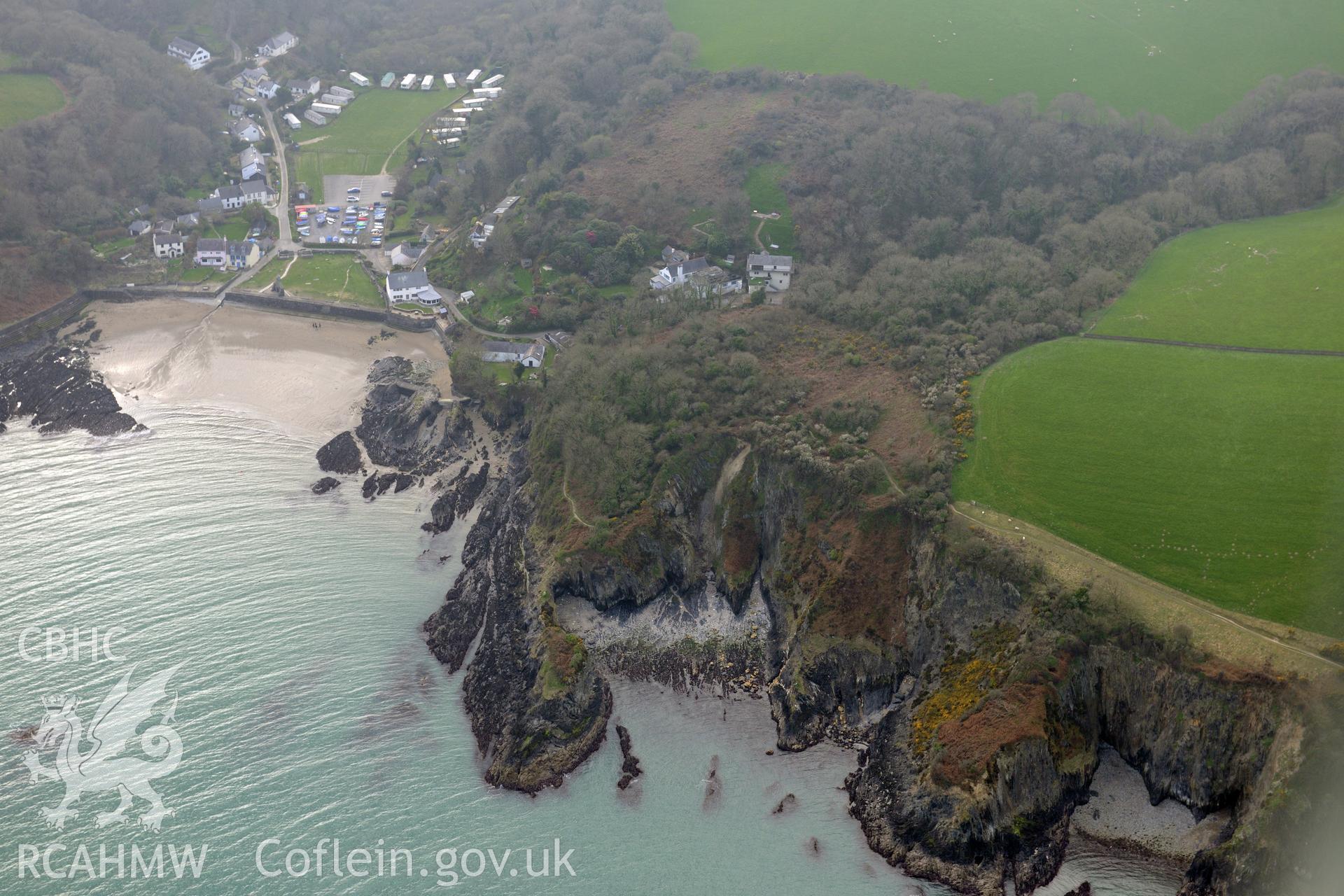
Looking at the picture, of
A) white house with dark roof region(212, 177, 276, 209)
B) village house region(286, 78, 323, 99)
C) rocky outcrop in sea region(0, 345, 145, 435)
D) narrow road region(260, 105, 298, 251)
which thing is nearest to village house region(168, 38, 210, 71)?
village house region(286, 78, 323, 99)

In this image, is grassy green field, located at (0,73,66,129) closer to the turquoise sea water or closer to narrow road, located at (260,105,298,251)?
narrow road, located at (260,105,298,251)

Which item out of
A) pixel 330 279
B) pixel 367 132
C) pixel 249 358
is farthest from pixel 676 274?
pixel 367 132

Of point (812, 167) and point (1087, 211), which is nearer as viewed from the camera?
point (1087, 211)

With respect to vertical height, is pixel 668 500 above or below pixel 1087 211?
below

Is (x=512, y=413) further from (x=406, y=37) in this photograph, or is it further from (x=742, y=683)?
(x=406, y=37)

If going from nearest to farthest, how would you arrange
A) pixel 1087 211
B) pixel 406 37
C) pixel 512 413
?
pixel 512 413 → pixel 1087 211 → pixel 406 37

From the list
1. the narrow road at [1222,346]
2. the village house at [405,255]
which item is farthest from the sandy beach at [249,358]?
the narrow road at [1222,346]

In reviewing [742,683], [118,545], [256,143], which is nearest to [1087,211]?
[742,683]

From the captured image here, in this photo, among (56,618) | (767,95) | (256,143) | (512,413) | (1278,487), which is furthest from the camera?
(256,143)
